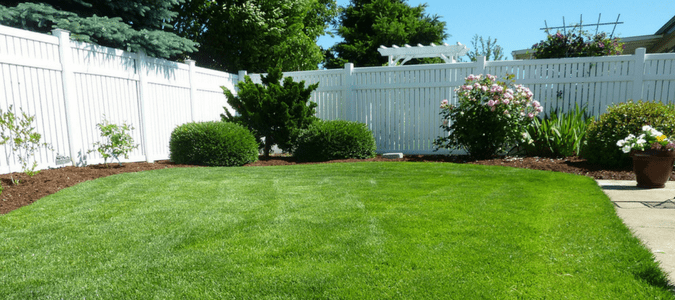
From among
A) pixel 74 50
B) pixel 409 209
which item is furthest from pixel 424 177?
pixel 74 50

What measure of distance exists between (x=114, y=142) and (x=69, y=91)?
3.08 ft

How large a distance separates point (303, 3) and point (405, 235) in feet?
41.1

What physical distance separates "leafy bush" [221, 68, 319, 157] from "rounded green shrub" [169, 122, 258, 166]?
0.81 m

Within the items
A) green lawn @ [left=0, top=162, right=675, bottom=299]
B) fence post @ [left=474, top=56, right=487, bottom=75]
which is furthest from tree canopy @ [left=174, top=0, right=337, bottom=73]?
green lawn @ [left=0, top=162, right=675, bottom=299]

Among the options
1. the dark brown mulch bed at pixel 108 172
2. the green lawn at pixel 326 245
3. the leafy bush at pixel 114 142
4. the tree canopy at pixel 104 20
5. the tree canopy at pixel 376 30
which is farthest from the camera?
the tree canopy at pixel 376 30

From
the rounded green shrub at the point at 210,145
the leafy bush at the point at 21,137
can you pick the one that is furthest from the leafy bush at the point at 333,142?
the leafy bush at the point at 21,137

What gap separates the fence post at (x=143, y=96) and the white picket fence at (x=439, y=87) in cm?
309

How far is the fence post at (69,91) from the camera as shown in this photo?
5770mm

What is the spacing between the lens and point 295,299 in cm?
200

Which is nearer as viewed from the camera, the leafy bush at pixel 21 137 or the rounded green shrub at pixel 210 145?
the leafy bush at pixel 21 137

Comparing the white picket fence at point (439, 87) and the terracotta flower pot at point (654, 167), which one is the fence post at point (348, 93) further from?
the terracotta flower pot at point (654, 167)

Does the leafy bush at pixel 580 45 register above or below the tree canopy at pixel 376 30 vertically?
below

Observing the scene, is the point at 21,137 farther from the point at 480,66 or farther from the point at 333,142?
the point at 480,66

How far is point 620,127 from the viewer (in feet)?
19.3
